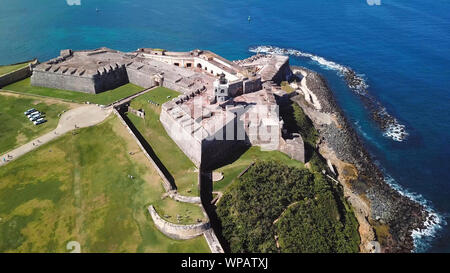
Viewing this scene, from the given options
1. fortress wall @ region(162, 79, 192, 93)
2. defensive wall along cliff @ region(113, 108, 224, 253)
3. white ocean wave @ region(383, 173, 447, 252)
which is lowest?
white ocean wave @ region(383, 173, 447, 252)

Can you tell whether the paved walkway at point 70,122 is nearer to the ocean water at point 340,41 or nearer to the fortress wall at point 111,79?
the fortress wall at point 111,79

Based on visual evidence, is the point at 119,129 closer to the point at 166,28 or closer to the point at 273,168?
the point at 273,168

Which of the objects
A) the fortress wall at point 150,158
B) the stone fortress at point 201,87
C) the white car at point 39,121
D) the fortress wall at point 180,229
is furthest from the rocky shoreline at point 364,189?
the white car at point 39,121

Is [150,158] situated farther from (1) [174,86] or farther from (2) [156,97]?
(1) [174,86]

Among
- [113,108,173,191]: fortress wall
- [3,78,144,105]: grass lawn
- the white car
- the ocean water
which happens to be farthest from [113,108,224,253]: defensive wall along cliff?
[3,78,144,105]: grass lawn

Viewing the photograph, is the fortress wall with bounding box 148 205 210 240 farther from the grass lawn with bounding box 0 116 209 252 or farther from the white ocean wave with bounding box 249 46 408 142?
the white ocean wave with bounding box 249 46 408 142
